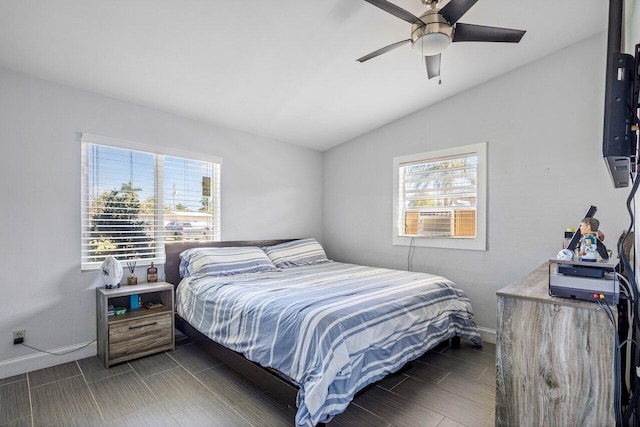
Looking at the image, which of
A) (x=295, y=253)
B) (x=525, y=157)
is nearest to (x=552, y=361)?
(x=525, y=157)

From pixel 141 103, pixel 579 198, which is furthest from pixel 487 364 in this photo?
pixel 141 103

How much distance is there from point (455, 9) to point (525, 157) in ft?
6.04

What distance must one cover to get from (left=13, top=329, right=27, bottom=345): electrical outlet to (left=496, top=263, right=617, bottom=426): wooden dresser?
3.34 meters

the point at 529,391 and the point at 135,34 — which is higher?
the point at 135,34

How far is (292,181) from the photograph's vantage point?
4.59 m

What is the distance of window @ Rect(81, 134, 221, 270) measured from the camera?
2906mm

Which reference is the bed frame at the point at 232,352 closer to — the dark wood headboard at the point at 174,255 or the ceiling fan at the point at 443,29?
the dark wood headboard at the point at 174,255

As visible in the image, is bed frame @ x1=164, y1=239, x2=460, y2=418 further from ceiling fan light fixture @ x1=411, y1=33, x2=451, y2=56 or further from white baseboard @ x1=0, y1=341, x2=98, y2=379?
ceiling fan light fixture @ x1=411, y1=33, x2=451, y2=56

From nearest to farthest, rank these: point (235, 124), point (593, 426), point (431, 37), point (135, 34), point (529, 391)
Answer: point (593, 426)
point (529, 391)
point (431, 37)
point (135, 34)
point (235, 124)

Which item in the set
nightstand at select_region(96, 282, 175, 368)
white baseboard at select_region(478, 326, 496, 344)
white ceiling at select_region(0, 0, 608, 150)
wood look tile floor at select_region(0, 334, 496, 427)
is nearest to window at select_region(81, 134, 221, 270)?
nightstand at select_region(96, 282, 175, 368)

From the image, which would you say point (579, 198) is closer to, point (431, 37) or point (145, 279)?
point (431, 37)

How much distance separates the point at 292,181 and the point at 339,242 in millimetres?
1142

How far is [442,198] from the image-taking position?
3660 mm

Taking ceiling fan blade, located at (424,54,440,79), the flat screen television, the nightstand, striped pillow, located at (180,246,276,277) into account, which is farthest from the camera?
striped pillow, located at (180,246,276,277)
